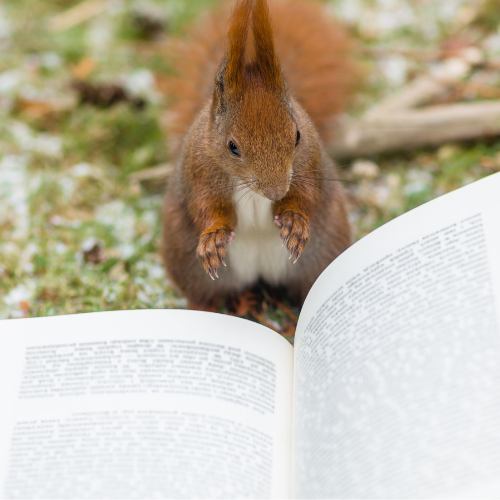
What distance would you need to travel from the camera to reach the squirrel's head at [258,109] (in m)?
1.19

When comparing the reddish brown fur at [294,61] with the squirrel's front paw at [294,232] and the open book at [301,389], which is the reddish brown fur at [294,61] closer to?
the squirrel's front paw at [294,232]

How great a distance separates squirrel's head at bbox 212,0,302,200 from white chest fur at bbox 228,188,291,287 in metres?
0.16

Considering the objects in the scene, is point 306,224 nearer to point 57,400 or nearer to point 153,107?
point 57,400

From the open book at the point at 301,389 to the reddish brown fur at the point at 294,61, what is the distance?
0.72 meters

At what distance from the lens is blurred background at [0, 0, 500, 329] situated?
5.91 feet

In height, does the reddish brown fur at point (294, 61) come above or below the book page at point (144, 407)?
above

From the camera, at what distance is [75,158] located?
216cm

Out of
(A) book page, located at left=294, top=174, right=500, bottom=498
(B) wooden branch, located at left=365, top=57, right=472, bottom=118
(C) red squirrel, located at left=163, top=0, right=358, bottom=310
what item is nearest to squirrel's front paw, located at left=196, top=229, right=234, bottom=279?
(C) red squirrel, located at left=163, top=0, right=358, bottom=310

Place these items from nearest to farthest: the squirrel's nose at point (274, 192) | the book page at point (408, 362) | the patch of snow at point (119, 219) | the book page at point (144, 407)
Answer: the book page at point (408, 362), the book page at point (144, 407), the squirrel's nose at point (274, 192), the patch of snow at point (119, 219)

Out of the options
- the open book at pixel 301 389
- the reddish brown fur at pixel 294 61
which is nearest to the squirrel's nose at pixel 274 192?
the open book at pixel 301 389

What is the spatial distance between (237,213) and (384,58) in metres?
1.39

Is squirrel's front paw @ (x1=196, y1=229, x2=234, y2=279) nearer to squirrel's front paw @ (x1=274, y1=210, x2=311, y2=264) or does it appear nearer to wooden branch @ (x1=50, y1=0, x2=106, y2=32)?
squirrel's front paw @ (x1=274, y1=210, x2=311, y2=264)

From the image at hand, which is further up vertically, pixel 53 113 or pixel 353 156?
pixel 53 113

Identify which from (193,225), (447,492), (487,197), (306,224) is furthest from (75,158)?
(447,492)
